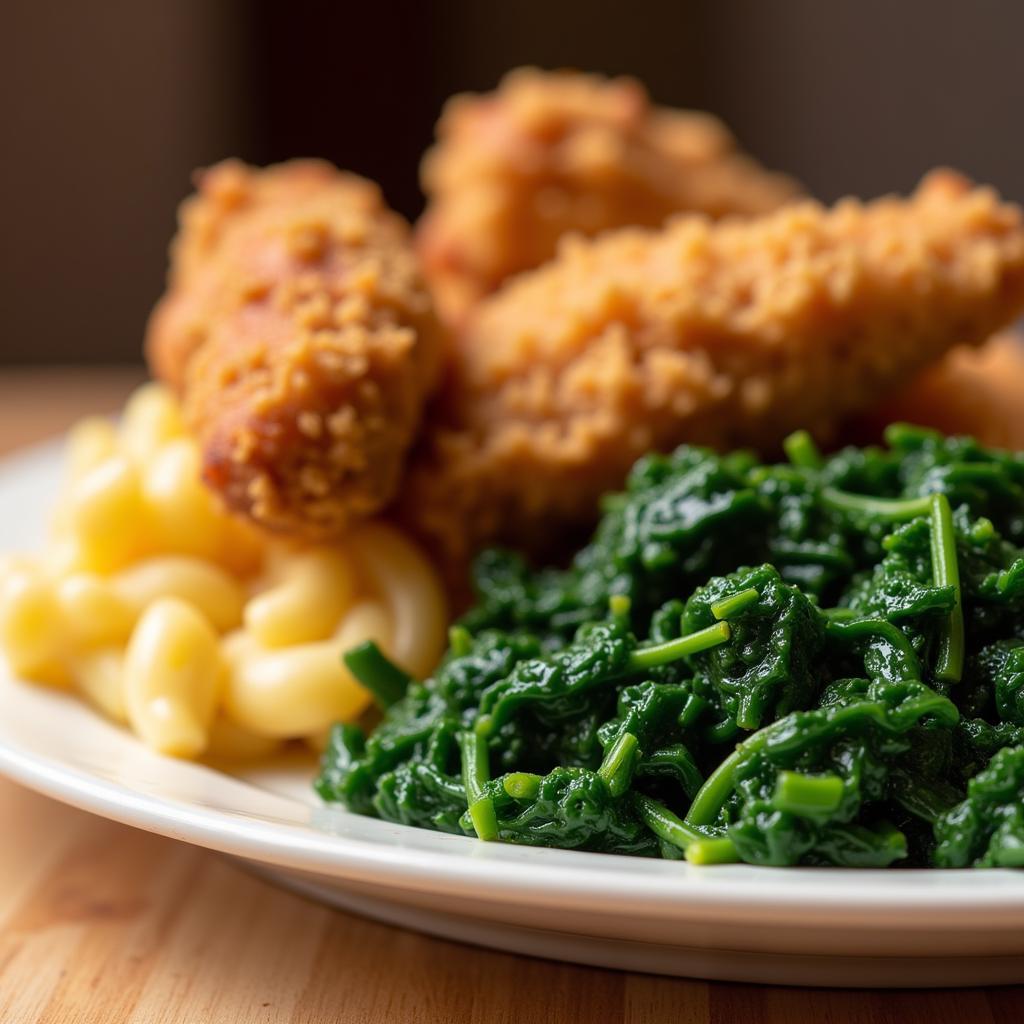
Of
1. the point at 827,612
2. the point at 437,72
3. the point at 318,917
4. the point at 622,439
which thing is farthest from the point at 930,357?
the point at 437,72

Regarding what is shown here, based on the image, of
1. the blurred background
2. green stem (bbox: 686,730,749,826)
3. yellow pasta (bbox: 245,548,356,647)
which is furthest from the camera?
the blurred background

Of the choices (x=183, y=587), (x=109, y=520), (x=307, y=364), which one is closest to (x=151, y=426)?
(x=109, y=520)

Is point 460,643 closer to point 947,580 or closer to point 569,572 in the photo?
point 569,572

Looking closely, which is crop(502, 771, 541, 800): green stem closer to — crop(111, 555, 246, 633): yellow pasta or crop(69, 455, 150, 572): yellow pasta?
crop(111, 555, 246, 633): yellow pasta

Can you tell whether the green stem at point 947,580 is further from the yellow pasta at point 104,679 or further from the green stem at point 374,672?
the yellow pasta at point 104,679

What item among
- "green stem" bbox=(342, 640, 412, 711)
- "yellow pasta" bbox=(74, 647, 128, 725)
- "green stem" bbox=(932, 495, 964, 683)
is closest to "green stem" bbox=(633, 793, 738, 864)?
"green stem" bbox=(932, 495, 964, 683)
